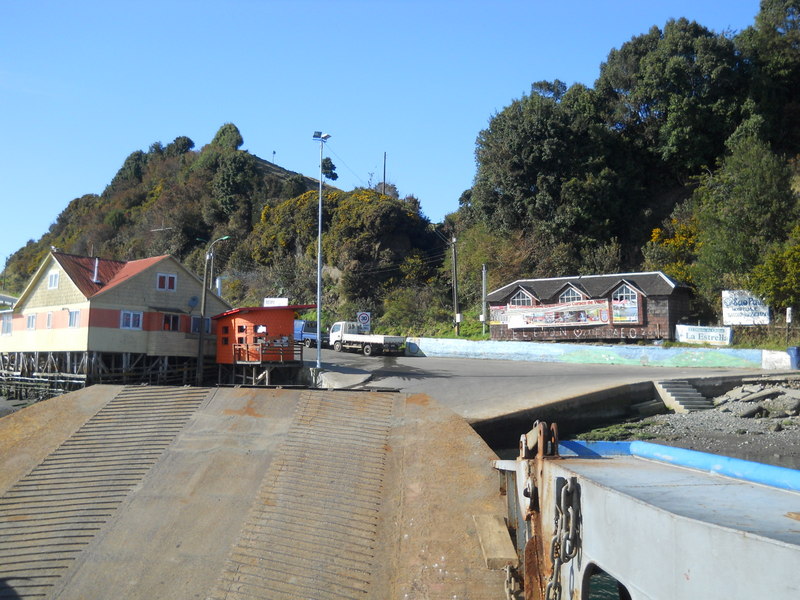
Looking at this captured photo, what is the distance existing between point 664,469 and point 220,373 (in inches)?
1009

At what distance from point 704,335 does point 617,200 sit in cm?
1543

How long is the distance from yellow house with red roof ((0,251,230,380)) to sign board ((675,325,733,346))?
80.3ft

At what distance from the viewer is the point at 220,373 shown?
98.8 ft

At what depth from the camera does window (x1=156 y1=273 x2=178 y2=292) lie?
30.8 metres

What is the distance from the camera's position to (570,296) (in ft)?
126

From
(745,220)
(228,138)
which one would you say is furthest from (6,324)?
(228,138)

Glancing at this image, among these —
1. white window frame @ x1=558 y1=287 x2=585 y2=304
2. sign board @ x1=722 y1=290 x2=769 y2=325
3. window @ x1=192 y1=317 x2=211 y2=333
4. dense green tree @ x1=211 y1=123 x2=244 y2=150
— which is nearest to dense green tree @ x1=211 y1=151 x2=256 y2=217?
dense green tree @ x1=211 y1=123 x2=244 y2=150

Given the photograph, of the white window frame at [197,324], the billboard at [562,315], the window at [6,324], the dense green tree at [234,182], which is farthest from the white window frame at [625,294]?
the dense green tree at [234,182]

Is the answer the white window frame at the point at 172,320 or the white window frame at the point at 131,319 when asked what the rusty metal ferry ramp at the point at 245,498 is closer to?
the white window frame at the point at 131,319

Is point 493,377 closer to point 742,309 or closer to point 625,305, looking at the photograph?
point 625,305

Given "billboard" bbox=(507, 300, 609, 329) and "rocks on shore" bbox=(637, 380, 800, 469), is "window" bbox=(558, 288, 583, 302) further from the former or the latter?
"rocks on shore" bbox=(637, 380, 800, 469)

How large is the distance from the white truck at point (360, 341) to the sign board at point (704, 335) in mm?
16088

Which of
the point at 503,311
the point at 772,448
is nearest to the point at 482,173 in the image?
the point at 503,311

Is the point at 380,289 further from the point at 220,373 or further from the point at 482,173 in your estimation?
the point at 220,373
